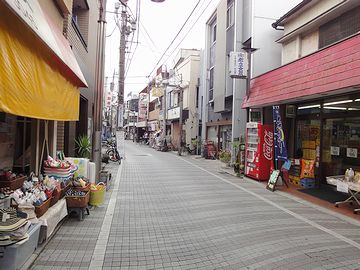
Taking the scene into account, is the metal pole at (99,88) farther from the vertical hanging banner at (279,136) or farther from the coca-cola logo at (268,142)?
the coca-cola logo at (268,142)

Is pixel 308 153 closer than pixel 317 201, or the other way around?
pixel 317 201

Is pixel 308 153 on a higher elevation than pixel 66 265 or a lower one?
higher

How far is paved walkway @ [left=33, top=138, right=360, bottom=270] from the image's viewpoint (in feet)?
15.7

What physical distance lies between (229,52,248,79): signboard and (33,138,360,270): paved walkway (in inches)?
256

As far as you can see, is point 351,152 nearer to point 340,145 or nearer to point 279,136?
point 340,145

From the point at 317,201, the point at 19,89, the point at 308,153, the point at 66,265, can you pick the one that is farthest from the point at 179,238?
the point at 308,153

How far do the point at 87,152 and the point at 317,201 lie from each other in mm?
7889

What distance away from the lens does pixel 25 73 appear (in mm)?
4031

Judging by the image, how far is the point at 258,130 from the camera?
12750 mm

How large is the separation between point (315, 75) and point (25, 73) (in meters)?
7.97

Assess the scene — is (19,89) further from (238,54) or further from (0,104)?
(238,54)

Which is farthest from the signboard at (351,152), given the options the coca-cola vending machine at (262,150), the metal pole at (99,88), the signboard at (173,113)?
the signboard at (173,113)

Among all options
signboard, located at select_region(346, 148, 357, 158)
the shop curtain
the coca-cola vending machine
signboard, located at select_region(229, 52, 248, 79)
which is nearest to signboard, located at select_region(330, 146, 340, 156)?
signboard, located at select_region(346, 148, 357, 158)

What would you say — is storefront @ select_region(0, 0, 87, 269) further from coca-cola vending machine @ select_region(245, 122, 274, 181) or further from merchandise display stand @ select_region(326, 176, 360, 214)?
coca-cola vending machine @ select_region(245, 122, 274, 181)
